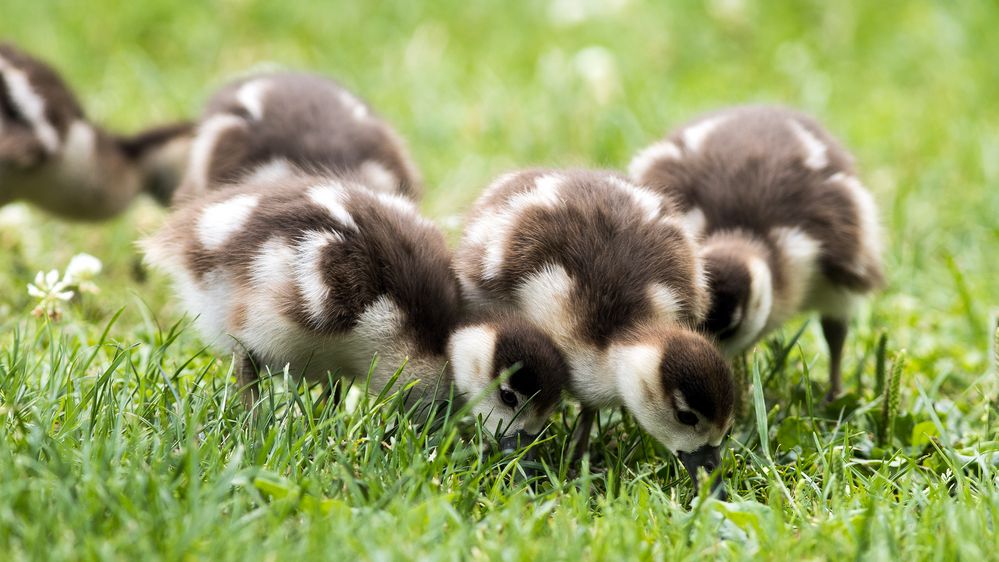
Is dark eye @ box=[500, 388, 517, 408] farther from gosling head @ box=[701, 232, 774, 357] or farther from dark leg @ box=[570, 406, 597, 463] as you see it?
gosling head @ box=[701, 232, 774, 357]

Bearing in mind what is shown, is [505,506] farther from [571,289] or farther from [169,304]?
[169,304]

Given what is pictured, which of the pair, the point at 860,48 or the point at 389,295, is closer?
the point at 389,295

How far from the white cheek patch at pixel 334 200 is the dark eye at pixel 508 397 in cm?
65

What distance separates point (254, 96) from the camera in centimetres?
481

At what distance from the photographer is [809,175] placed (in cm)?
430

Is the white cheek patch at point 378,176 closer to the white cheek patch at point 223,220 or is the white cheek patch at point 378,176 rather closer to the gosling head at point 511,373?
the white cheek patch at point 223,220

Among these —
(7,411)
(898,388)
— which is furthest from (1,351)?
(898,388)

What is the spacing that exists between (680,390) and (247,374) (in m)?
1.32

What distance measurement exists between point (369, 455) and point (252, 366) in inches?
26.3

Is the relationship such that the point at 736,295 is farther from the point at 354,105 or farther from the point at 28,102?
the point at 28,102

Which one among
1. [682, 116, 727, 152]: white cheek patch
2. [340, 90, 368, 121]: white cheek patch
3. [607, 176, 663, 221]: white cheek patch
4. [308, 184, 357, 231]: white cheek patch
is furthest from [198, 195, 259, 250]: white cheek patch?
[682, 116, 727, 152]: white cheek patch

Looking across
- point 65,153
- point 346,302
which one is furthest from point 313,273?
point 65,153

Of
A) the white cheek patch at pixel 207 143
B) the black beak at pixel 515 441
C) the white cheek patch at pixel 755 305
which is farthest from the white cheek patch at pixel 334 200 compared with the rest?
the white cheek patch at pixel 755 305

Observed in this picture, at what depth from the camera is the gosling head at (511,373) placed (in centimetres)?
323
